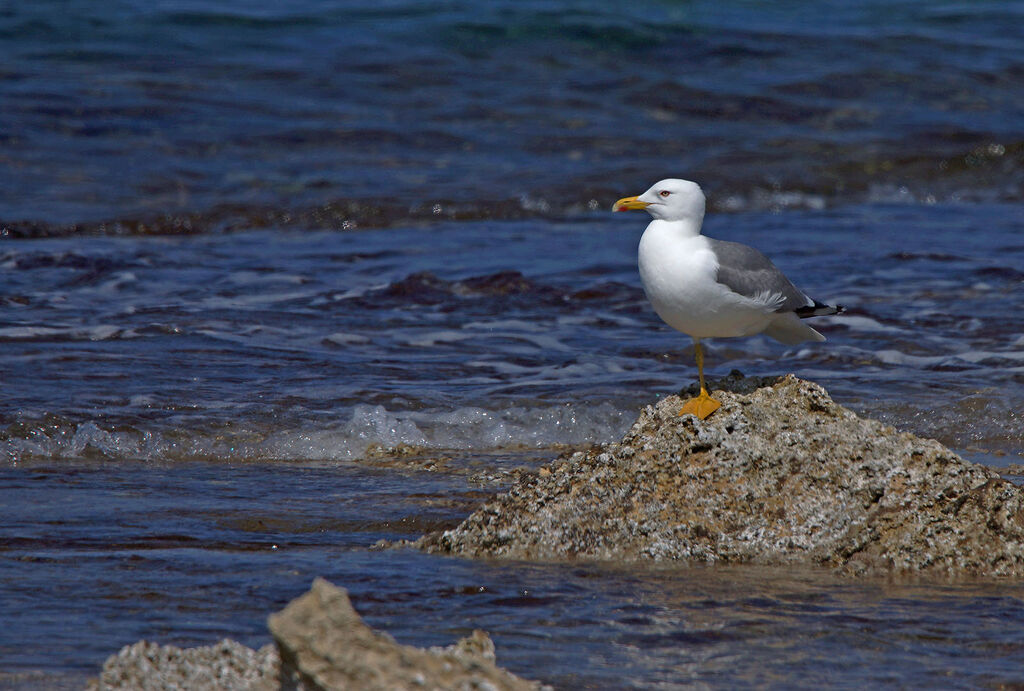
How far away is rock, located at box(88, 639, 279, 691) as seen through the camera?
2.45m

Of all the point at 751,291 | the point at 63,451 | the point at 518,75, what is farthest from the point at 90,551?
the point at 518,75

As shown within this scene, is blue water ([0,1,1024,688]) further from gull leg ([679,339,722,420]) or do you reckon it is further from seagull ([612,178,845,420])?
seagull ([612,178,845,420])

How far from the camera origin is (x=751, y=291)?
391 cm

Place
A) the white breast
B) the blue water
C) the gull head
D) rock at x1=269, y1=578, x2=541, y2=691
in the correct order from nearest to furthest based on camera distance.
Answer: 1. rock at x1=269, y1=578, x2=541, y2=691
2. the blue water
3. the white breast
4. the gull head

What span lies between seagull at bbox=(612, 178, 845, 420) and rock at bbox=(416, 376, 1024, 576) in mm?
219

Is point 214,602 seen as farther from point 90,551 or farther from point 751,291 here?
point 751,291

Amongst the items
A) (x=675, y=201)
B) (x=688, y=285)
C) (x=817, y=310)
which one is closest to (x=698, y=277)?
(x=688, y=285)

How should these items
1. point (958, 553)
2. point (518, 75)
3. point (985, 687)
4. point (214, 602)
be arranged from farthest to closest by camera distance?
1. point (518, 75)
2. point (958, 553)
3. point (214, 602)
4. point (985, 687)

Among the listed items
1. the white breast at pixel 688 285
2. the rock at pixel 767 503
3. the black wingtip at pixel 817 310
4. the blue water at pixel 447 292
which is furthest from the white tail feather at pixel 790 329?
the blue water at pixel 447 292

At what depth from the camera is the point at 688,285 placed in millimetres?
3873

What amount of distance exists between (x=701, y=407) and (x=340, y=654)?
5.81 feet

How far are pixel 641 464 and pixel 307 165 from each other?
9.20m

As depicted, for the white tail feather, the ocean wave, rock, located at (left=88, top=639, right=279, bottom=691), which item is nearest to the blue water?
the ocean wave

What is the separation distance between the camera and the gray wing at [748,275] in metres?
3.89
